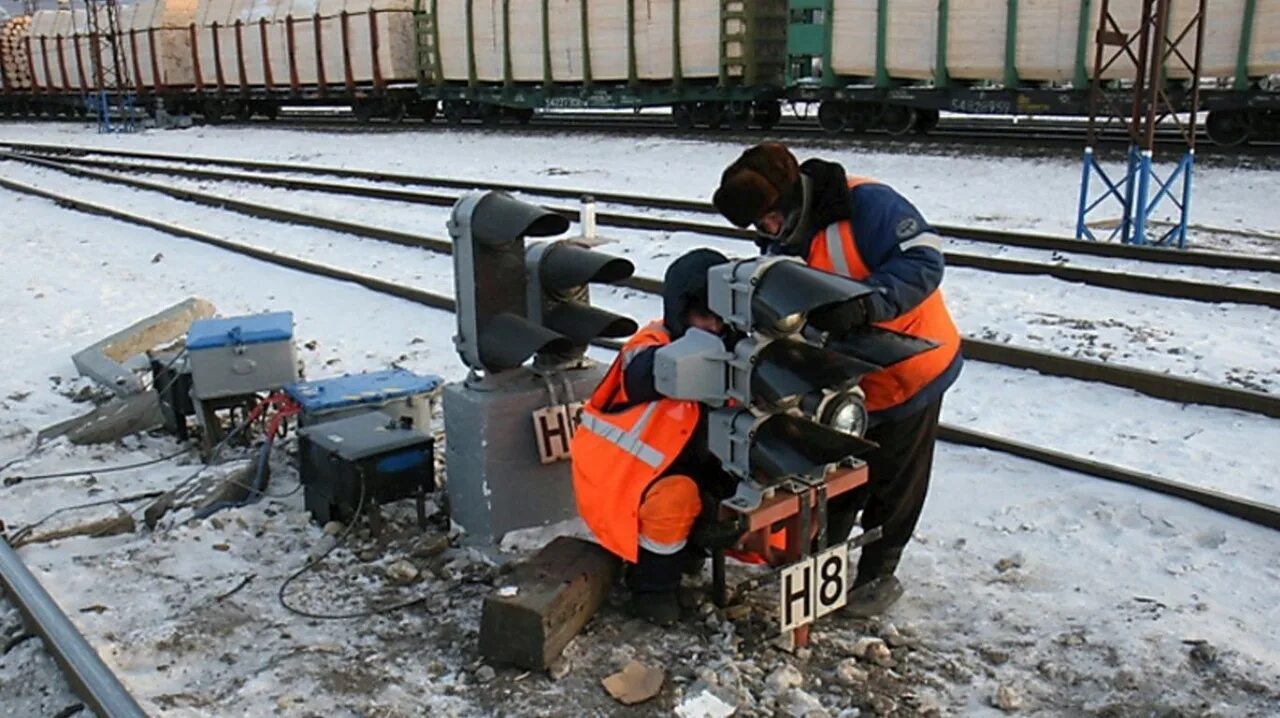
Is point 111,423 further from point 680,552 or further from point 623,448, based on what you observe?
point 680,552

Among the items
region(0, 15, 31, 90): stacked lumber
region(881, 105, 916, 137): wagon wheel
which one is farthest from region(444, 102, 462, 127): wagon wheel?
region(0, 15, 31, 90): stacked lumber

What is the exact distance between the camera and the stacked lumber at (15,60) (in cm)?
4466

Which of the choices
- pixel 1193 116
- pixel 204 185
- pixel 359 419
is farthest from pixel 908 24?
pixel 359 419

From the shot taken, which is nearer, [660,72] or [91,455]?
[91,455]

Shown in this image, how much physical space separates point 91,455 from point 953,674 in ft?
15.0

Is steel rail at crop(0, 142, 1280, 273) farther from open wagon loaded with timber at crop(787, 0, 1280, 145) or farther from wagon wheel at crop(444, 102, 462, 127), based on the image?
wagon wheel at crop(444, 102, 462, 127)

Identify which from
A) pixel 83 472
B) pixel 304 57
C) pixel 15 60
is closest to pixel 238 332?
pixel 83 472

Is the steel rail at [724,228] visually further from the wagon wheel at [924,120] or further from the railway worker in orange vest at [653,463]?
the wagon wheel at [924,120]

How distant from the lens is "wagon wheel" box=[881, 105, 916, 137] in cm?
2212

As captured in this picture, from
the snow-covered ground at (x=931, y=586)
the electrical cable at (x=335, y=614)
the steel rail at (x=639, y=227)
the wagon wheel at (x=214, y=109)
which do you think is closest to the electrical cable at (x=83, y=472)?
the snow-covered ground at (x=931, y=586)

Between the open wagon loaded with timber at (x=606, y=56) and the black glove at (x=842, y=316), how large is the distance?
21375 millimetres

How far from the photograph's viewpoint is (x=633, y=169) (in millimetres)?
19969

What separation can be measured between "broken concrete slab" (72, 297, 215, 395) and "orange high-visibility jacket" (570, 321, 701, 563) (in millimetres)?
3994

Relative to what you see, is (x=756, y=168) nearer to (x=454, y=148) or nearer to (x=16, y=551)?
(x=16, y=551)
